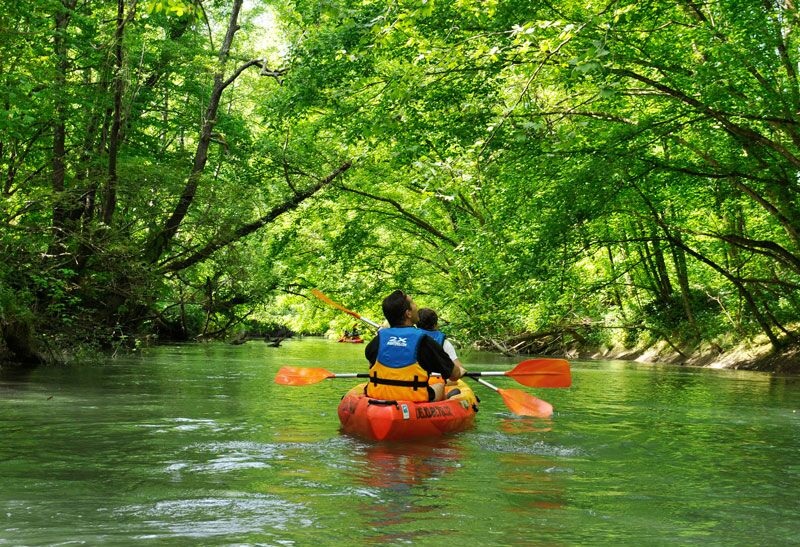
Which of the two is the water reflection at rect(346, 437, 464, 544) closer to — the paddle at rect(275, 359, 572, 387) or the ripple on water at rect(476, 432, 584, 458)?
the ripple on water at rect(476, 432, 584, 458)

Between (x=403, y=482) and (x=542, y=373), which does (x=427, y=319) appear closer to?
(x=542, y=373)

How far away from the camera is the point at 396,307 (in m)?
7.51

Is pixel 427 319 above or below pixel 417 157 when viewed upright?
below

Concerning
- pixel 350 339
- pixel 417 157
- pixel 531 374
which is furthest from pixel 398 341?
pixel 350 339

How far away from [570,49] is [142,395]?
718 cm

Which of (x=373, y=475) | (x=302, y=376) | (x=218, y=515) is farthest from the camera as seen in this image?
(x=302, y=376)

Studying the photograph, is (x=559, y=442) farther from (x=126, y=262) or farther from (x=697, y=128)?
(x=126, y=262)

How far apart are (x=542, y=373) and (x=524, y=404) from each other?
51 centimetres

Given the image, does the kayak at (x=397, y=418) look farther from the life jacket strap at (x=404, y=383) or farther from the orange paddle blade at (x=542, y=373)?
the orange paddle blade at (x=542, y=373)

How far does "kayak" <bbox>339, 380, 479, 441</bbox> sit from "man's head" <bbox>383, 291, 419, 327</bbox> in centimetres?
72

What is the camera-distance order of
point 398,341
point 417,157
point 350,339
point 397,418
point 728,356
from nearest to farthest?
point 397,418 < point 398,341 < point 417,157 < point 728,356 < point 350,339

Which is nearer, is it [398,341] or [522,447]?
[522,447]

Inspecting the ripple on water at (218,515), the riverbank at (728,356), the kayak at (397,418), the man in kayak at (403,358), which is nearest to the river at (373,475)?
the ripple on water at (218,515)

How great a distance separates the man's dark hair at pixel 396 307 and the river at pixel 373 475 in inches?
44.7
